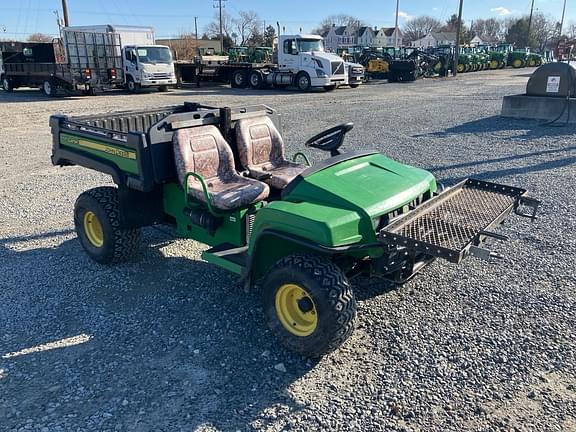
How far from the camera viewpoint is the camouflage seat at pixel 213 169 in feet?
12.5

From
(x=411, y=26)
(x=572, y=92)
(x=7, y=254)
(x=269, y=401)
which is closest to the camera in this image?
(x=269, y=401)

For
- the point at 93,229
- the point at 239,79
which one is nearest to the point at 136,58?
the point at 239,79

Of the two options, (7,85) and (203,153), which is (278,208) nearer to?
(203,153)

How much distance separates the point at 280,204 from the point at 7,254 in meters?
3.14

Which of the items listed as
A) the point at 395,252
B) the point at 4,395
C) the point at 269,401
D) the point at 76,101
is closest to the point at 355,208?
the point at 395,252

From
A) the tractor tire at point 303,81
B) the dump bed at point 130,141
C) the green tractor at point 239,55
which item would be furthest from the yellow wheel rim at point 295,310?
the green tractor at point 239,55

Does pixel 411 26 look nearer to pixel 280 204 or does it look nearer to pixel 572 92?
pixel 572 92

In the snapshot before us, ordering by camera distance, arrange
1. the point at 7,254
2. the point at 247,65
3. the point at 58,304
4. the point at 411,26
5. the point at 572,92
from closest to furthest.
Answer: the point at 58,304 → the point at 7,254 → the point at 572,92 → the point at 247,65 → the point at 411,26

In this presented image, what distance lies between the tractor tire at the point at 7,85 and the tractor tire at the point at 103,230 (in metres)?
23.7

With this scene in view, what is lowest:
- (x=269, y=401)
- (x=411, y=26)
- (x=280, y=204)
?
(x=269, y=401)

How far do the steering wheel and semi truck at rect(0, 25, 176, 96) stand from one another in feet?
63.6

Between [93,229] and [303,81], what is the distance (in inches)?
759

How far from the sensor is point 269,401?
111 inches

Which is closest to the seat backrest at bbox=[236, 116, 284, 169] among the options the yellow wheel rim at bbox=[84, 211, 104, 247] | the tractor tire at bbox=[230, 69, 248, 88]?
the yellow wheel rim at bbox=[84, 211, 104, 247]
